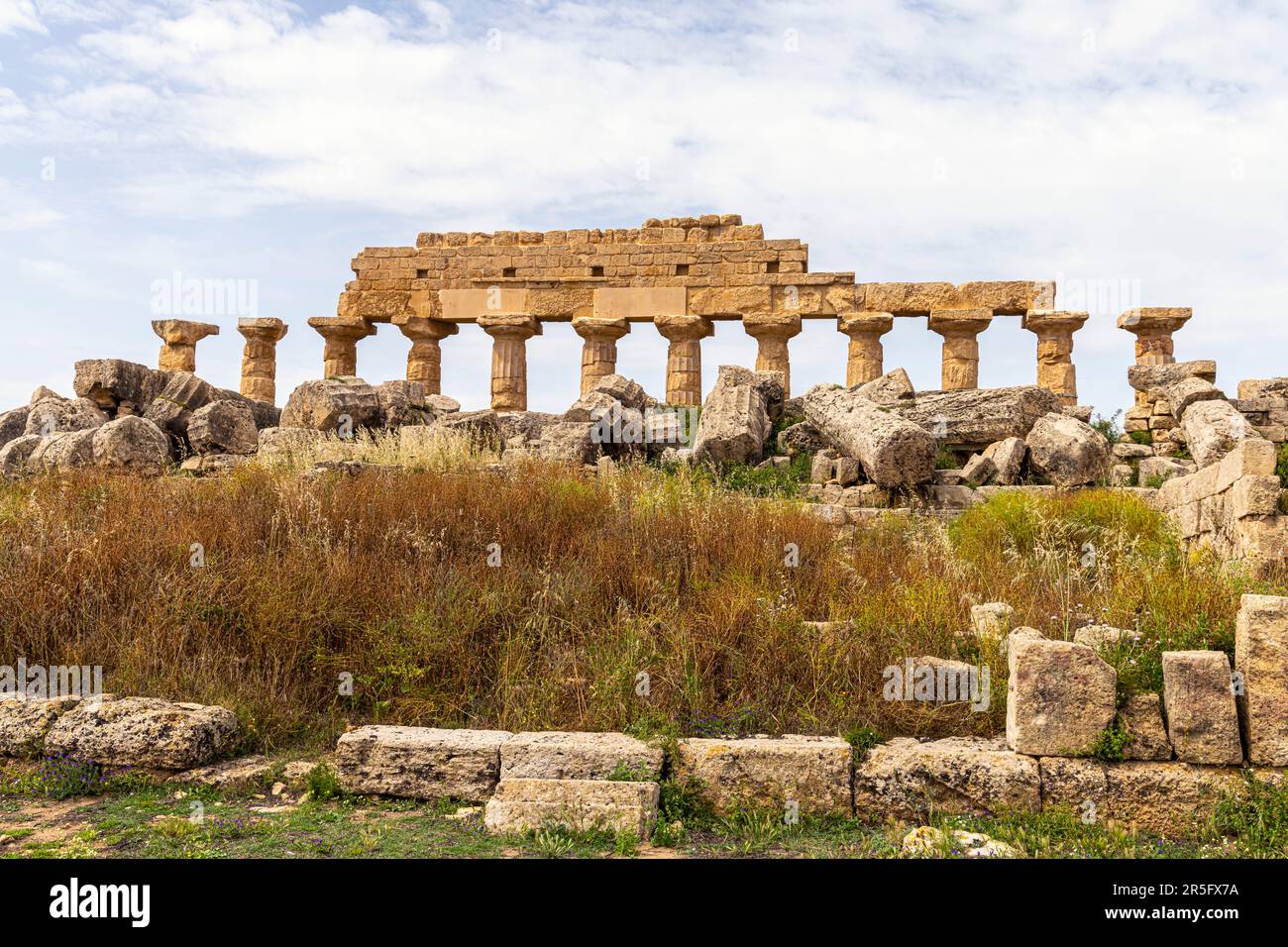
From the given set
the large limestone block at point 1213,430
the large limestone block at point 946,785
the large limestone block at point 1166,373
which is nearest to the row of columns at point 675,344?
the large limestone block at point 1166,373

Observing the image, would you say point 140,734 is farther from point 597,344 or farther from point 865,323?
point 865,323

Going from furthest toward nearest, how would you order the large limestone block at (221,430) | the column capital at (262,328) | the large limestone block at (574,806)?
the column capital at (262,328)
the large limestone block at (221,430)
the large limestone block at (574,806)

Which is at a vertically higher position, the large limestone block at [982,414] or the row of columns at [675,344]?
the row of columns at [675,344]

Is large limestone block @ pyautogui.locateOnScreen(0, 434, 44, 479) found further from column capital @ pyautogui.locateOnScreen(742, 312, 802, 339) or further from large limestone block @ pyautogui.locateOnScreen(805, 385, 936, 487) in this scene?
column capital @ pyautogui.locateOnScreen(742, 312, 802, 339)

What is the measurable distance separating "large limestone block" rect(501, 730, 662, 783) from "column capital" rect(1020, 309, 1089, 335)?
1824cm

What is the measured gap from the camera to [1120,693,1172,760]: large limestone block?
16.9 feet

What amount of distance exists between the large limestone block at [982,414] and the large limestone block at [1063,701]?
28.8ft

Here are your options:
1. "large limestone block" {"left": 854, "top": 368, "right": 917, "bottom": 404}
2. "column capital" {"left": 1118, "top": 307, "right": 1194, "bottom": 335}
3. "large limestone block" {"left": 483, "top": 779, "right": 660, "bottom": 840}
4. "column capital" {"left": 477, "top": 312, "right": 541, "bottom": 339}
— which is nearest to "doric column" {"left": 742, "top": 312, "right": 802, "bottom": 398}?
"column capital" {"left": 477, "top": 312, "right": 541, "bottom": 339}

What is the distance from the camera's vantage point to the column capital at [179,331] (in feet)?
73.7

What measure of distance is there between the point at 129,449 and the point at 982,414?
11.1 m

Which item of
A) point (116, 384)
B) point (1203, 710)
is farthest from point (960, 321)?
point (1203, 710)

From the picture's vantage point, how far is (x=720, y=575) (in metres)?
7.96

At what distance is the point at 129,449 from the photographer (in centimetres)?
1248

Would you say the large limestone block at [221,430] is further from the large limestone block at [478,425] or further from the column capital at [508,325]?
the column capital at [508,325]
